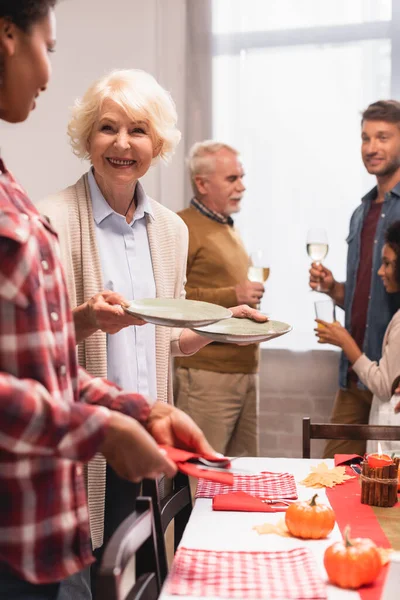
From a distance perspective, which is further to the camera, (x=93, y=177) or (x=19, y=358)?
(x=93, y=177)

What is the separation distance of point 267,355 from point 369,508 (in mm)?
2420

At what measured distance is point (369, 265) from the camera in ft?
11.0

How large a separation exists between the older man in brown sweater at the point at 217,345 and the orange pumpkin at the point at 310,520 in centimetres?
198

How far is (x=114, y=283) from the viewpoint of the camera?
6.37ft

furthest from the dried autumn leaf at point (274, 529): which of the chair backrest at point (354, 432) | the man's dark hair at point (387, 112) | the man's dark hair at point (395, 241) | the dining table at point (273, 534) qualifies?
the man's dark hair at point (387, 112)

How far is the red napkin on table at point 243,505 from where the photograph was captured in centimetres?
161

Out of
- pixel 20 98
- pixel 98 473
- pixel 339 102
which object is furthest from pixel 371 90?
pixel 20 98

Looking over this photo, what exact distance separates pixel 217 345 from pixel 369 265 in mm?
798

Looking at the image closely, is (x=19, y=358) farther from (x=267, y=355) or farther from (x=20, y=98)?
(x=267, y=355)

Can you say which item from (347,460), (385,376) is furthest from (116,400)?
(385,376)

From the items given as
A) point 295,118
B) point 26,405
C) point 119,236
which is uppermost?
point 295,118

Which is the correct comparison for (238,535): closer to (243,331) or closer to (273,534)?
(273,534)

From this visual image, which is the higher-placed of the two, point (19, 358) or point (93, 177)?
point (93, 177)

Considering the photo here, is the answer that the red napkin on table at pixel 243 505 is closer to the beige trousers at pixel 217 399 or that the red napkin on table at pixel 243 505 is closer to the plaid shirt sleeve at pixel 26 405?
the plaid shirt sleeve at pixel 26 405
